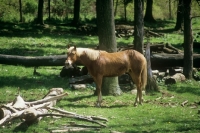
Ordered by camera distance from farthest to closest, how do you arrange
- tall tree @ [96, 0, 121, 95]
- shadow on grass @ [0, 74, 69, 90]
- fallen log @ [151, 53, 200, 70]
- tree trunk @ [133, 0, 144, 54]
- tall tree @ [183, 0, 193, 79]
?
fallen log @ [151, 53, 200, 70], tall tree @ [183, 0, 193, 79], shadow on grass @ [0, 74, 69, 90], tree trunk @ [133, 0, 144, 54], tall tree @ [96, 0, 121, 95]

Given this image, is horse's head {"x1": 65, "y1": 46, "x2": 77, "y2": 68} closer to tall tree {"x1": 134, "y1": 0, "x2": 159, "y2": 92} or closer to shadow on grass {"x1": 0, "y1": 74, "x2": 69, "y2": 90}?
tall tree {"x1": 134, "y1": 0, "x2": 159, "y2": 92}

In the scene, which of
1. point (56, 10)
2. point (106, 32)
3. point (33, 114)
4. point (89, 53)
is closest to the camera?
point (33, 114)

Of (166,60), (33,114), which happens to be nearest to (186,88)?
(166,60)

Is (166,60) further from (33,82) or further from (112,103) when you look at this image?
(33,82)

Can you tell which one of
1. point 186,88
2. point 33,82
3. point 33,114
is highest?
point 33,114

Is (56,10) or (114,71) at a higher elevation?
(56,10)

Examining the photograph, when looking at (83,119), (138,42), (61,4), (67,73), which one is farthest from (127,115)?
(61,4)

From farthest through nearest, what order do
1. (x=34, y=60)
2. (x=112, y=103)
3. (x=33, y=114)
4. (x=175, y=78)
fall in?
(x=34, y=60) < (x=175, y=78) < (x=112, y=103) < (x=33, y=114)

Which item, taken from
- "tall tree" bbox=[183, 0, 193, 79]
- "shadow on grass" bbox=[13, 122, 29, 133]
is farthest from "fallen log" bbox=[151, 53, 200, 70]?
"shadow on grass" bbox=[13, 122, 29, 133]

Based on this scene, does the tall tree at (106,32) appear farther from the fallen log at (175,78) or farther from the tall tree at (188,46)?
→ the tall tree at (188,46)

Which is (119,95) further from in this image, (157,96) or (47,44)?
(47,44)

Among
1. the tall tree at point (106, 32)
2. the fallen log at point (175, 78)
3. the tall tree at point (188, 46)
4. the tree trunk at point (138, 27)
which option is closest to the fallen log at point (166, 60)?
the tall tree at point (188, 46)

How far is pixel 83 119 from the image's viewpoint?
12.8 meters

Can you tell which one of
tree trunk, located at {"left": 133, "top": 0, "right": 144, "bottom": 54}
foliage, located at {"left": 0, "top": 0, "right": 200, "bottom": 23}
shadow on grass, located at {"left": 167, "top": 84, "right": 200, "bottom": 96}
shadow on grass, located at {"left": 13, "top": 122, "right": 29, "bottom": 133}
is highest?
foliage, located at {"left": 0, "top": 0, "right": 200, "bottom": 23}
